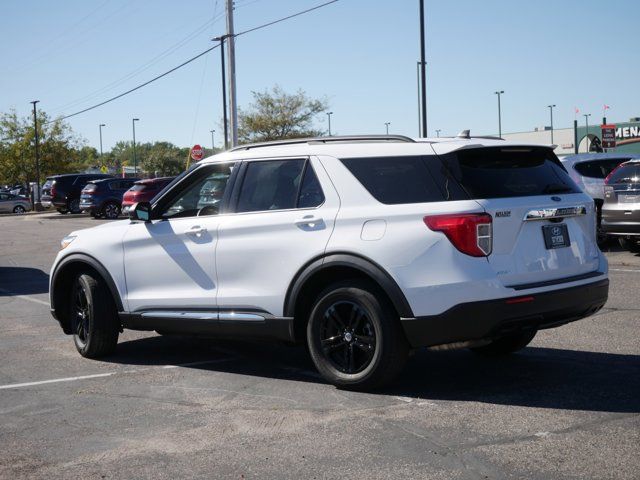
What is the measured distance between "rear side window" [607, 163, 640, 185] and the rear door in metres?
8.97

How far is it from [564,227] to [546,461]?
79.5 inches

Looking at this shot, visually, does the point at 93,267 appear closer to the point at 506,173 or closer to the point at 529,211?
the point at 506,173

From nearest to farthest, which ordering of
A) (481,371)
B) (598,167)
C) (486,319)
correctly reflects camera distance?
(486,319) → (481,371) → (598,167)

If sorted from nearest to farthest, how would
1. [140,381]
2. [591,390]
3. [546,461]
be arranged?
1. [546,461]
2. [591,390]
3. [140,381]

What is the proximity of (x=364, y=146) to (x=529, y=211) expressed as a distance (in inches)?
Answer: 49.5

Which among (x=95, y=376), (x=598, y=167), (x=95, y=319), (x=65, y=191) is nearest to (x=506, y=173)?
(x=95, y=376)

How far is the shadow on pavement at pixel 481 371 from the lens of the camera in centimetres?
570

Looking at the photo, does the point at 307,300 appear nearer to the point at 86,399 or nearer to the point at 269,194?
the point at 269,194

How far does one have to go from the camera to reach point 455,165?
5.74 metres

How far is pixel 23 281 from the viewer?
1427cm

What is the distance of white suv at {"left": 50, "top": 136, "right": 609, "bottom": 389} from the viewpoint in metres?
5.51

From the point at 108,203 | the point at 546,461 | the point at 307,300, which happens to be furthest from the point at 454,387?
the point at 108,203

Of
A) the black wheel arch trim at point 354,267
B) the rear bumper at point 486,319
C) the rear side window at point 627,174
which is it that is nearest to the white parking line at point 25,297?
the black wheel arch trim at point 354,267

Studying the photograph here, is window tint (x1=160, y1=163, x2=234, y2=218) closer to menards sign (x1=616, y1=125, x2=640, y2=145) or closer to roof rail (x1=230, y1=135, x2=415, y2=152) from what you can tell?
roof rail (x1=230, y1=135, x2=415, y2=152)
